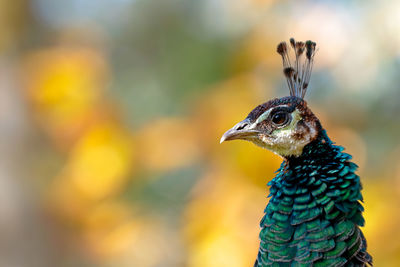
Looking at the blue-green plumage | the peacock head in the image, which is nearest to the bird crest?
the peacock head

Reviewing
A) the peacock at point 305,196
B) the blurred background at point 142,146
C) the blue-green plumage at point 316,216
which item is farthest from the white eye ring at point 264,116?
the blurred background at point 142,146

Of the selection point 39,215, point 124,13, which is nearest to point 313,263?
point 39,215

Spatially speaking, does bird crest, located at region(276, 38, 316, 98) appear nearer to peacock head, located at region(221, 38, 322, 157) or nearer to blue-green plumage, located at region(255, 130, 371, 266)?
peacock head, located at region(221, 38, 322, 157)

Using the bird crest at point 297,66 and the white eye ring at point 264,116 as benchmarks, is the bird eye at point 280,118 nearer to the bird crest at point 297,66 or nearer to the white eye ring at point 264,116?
the white eye ring at point 264,116

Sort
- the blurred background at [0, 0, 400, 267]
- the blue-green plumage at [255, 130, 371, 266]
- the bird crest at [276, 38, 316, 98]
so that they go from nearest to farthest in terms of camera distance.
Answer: the blue-green plumage at [255, 130, 371, 266] → the bird crest at [276, 38, 316, 98] → the blurred background at [0, 0, 400, 267]

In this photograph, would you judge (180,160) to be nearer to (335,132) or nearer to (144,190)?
(144,190)

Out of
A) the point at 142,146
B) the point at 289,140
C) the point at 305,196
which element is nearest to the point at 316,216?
the point at 305,196
